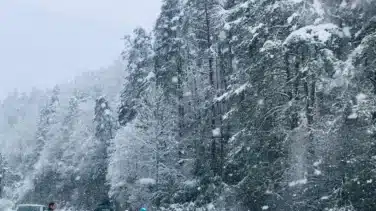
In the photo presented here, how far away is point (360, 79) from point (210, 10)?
21.0 m

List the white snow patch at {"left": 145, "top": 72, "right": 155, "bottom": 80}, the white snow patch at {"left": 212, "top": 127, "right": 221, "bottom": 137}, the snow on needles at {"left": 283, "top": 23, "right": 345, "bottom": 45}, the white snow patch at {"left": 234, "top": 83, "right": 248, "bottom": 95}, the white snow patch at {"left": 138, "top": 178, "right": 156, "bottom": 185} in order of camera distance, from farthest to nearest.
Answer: the white snow patch at {"left": 145, "top": 72, "right": 155, "bottom": 80}
the white snow patch at {"left": 138, "top": 178, "right": 156, "bottom": 185}
the white snow patch at {"left": 212, "top": 127, "right": 221, "bottom": 137}
the white snow patch at {"left": 234, "top": 83, "right": 248, "bottom": 95}
the snow on needles at {"left": 283, "top": 23, "right": 345, "bottom": 45}

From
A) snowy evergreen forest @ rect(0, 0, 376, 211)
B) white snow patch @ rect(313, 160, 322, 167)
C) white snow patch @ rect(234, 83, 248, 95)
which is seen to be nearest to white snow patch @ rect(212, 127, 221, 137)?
snowy evergreen forest @ rect(0, 0, 376, 211)

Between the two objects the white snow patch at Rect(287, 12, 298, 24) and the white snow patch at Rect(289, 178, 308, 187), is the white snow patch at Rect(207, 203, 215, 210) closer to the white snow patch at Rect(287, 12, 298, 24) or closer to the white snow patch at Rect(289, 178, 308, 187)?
the white snow patch at Rect(289, 178, 308, 187)

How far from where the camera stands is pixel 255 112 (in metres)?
24.1

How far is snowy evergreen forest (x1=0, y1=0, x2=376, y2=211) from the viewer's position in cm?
1944

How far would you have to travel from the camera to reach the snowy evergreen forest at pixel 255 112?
63.8 ft

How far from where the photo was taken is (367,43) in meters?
18.2

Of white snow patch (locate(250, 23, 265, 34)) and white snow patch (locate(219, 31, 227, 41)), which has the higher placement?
white snow patch (locate(219, 31, 227, 41))

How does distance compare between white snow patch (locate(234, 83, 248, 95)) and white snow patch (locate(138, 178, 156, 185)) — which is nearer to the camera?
white snow patch (locate(234, 83, 248, 95))

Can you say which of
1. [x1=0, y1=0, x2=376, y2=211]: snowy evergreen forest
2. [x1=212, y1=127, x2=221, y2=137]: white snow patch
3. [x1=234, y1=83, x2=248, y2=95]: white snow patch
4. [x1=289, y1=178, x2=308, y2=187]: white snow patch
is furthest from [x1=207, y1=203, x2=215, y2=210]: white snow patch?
[x1=289, y1=178, x2=308, y2=187]: white snow patch

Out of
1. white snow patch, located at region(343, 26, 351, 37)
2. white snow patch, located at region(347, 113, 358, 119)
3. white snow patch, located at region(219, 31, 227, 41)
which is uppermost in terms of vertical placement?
white snow patch, located at region(219, 31, 227, 41)

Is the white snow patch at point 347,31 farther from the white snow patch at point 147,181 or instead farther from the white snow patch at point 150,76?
the white snow patch at point 150,76

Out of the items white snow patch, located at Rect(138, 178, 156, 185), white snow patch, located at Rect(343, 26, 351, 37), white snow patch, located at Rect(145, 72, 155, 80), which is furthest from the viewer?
white snow patch, located at Rect(145, 72, 155, 80)

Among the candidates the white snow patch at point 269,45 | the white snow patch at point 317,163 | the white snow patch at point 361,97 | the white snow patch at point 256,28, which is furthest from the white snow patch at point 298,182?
the white snow patch at point 256,28
